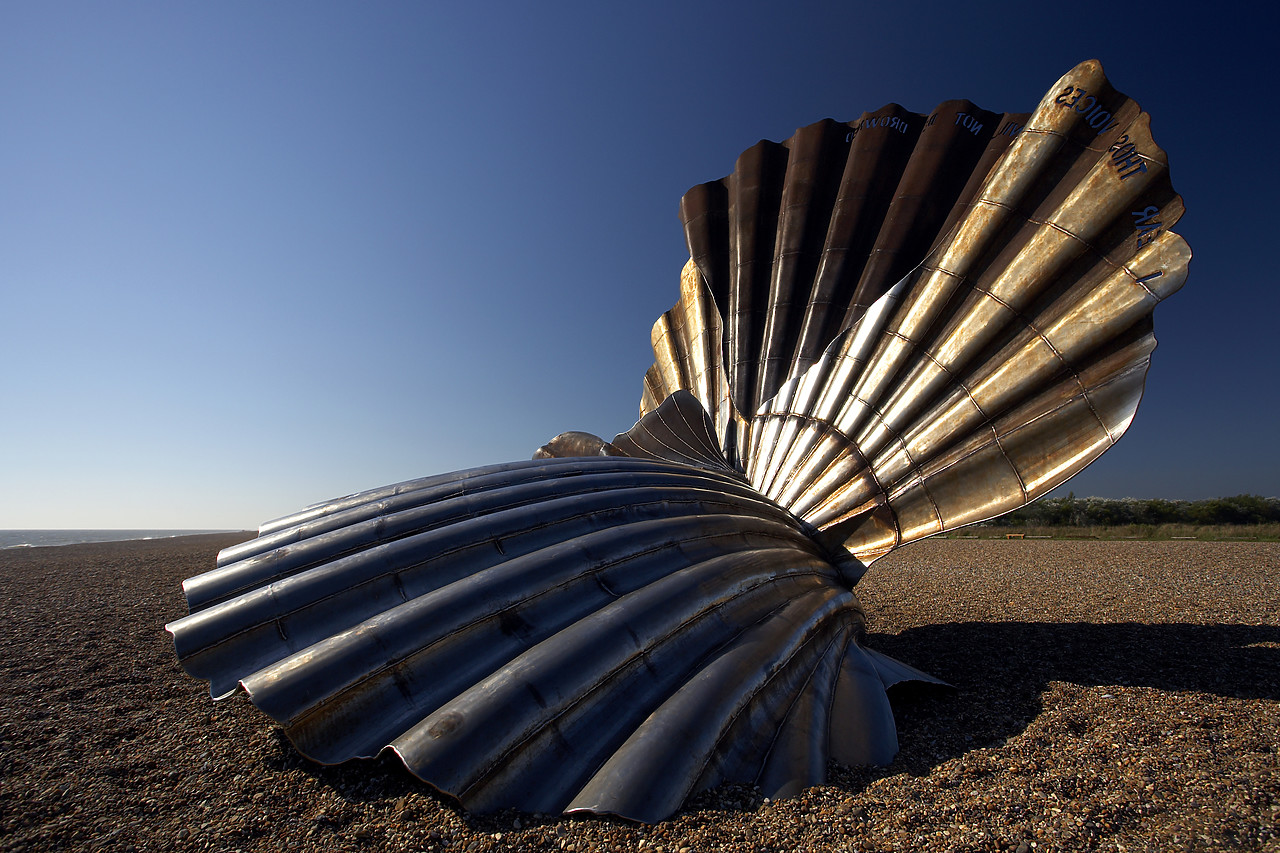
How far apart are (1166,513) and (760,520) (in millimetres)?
34474

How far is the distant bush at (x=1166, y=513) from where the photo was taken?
2736cm

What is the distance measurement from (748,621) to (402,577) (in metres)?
2.46

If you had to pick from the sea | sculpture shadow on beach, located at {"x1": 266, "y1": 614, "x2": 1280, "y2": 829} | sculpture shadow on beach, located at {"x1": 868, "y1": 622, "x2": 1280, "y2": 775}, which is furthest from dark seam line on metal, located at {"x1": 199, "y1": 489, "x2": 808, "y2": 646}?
the sea

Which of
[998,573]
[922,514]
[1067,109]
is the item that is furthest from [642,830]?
[998,573]

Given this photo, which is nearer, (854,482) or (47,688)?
(47,688)

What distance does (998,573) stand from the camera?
37.9ft

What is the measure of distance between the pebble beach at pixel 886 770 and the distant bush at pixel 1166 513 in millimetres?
26305

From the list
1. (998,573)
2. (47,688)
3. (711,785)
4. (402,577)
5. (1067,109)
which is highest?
(1067,109)

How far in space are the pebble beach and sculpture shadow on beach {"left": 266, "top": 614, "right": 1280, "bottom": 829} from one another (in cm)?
2

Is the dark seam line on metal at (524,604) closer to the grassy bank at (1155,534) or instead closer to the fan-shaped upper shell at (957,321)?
the fan-shaped upper shell at (957,321)

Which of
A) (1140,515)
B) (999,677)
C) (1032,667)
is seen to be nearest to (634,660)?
(999,677)

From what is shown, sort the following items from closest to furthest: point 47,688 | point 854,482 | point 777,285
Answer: point 47,688, point 854,482, point 777,285

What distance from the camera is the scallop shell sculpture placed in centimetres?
297

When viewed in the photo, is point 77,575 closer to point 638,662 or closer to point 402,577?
point 402,577
